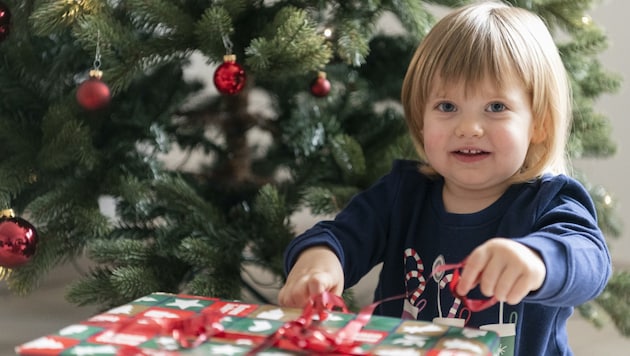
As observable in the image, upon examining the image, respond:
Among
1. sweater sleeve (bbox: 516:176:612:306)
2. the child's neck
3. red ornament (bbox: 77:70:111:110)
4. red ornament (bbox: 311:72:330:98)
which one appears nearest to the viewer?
sweater sleeve (bbox: 516:176:612:306)

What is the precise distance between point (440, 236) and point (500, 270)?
0.94ft

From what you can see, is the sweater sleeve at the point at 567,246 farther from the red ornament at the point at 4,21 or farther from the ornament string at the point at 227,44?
the red ornament at the point at 4,21

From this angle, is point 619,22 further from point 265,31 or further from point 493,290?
point 493,290

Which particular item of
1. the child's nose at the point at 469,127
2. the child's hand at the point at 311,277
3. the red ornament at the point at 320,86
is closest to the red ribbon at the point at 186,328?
the child's hand at the point at 311,277

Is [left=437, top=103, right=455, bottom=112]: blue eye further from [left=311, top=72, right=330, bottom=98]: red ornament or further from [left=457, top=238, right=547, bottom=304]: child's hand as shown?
[left=311, top=72, right=330, bottom=98]: red ornament

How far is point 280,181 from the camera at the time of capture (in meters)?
1.57

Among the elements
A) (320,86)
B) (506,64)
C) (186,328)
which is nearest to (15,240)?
(320,86)

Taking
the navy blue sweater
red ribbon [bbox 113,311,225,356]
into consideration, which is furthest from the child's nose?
red ribbon [bbox 113,311,225,356]

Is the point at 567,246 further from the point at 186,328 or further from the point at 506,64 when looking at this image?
the point at 186,328

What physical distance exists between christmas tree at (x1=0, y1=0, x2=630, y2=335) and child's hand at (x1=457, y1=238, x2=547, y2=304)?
1.78 ft

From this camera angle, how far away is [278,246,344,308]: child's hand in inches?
37.1

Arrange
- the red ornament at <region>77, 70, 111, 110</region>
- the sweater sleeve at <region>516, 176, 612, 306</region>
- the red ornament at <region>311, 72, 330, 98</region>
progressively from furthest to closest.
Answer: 1. the red ornament at <region>311, 72, 330, 98</region>
2. the red ornament at <region>77, 70, 111, 110</region>
3. the sweater sleeve at <region>516, 176, 612, 306</region>

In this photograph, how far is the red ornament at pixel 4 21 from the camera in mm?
1339

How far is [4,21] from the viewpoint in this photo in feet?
4.42
